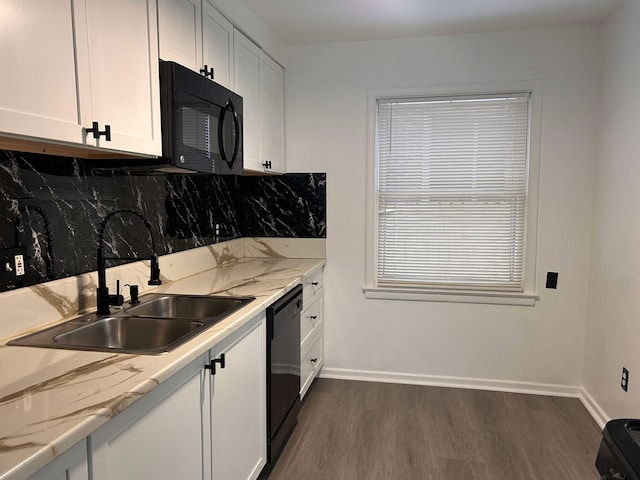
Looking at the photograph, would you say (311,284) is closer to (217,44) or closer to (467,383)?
(467,383)

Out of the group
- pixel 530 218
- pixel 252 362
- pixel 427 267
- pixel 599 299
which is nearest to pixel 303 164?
pixel 427 267

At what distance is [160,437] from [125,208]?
1.23m

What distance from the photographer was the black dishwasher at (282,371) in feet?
7.25

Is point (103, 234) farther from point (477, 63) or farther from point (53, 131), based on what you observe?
point (477, 63)

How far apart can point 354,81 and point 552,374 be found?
252 centimetres

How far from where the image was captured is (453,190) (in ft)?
10.9

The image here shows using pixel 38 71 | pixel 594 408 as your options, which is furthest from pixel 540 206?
pixel 38 71

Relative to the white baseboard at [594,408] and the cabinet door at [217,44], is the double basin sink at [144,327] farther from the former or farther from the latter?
the white baseboard at [594,408]

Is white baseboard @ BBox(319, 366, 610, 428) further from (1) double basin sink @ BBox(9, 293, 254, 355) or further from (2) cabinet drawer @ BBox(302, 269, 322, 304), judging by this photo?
(1) double basin sink @ BBox(9, 293, 254, 355)

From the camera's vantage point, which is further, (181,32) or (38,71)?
(181,32)

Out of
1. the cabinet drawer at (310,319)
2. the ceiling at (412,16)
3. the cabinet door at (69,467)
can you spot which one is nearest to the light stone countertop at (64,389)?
the cabinet door at (69,467)

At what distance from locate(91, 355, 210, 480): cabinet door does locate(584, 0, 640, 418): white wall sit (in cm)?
222

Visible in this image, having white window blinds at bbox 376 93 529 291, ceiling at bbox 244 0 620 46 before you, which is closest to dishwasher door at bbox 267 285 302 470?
→ white window blinds at bbox 376 93 529 291

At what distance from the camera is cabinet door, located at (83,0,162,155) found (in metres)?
1.48
